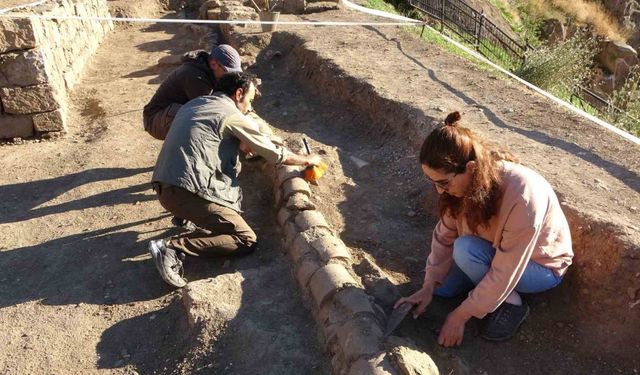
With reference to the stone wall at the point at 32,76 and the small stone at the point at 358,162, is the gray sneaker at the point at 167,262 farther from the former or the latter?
the stone wall at the point at 32,76

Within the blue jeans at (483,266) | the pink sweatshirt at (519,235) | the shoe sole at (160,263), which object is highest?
the pink sweatshirt at (519,235)

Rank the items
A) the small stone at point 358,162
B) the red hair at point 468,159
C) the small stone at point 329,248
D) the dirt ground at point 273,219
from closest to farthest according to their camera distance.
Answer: the red hair at point 468,159, the dirt ground at point 273,219, the small stone at point 329,248, the small stone at point 358,162

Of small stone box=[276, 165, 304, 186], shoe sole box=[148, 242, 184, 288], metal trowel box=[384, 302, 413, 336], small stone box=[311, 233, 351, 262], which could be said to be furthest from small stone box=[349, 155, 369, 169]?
metal trowel box=[384, 302, 413, 336]

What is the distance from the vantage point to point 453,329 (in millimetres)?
2639

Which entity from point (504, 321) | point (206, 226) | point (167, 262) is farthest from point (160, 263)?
point (504, 321)

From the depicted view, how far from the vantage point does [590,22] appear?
1909 centimetres

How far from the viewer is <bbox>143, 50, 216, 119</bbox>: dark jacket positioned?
170 inches

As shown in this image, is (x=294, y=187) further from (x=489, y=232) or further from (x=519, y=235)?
(x=519, y=235)

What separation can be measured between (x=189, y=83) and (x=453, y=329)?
2.81 m

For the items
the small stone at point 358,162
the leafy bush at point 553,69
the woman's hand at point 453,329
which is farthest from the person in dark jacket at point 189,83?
the leafy bush at point 553,69

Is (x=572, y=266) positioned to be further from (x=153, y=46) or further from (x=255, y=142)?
(x=153, y=46)

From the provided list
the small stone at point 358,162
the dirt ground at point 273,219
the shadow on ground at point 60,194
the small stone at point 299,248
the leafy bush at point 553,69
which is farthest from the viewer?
the leafy bush at point 553,69

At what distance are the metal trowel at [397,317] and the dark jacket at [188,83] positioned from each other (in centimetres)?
243

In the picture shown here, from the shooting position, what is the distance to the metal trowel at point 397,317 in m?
2.63
